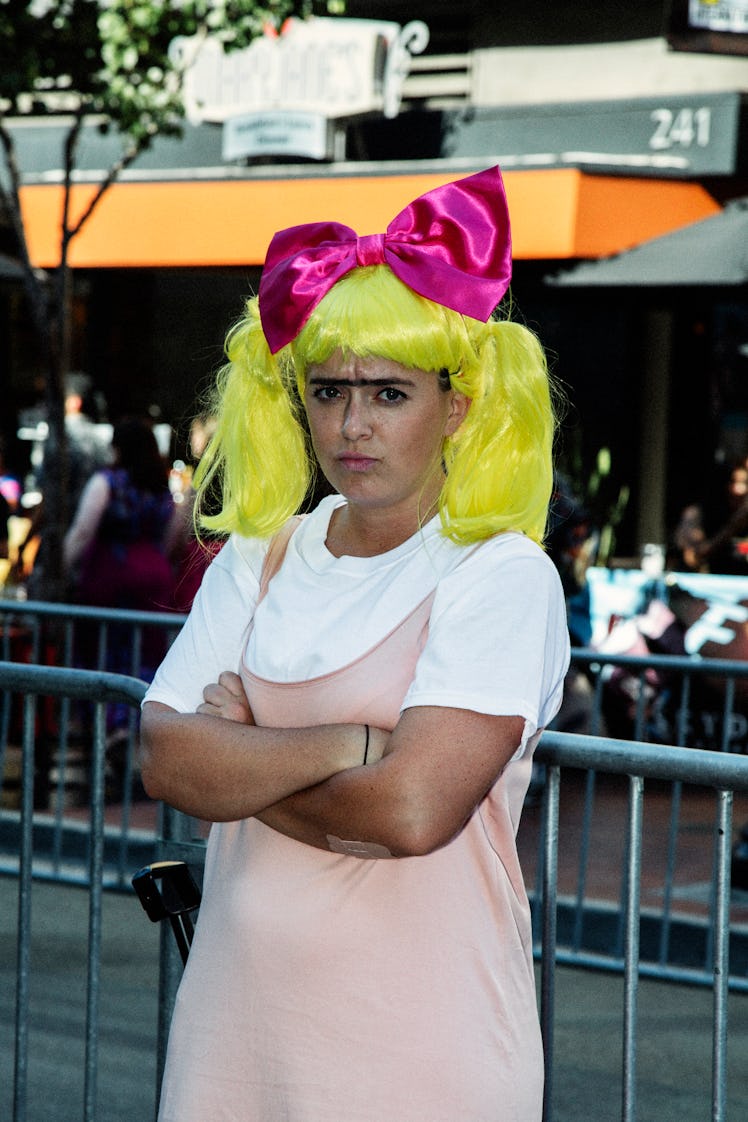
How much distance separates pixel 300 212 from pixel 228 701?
11796mm

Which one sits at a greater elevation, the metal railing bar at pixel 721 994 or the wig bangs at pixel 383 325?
the wig bangs at pixel 383 325

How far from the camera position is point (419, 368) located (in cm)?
235

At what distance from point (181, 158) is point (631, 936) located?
44.0ft

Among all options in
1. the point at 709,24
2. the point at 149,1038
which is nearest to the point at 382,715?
the point at 149,1038

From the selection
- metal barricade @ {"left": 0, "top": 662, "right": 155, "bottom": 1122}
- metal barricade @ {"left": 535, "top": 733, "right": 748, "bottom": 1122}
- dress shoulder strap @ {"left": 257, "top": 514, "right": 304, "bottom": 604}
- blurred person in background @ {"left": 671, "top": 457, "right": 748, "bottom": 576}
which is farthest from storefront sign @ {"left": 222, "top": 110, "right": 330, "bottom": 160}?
dress shoulder strap @ {"left": 257, "top": 514, "right": 304, "bottom": 604}

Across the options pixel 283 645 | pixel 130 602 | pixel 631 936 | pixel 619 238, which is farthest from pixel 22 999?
pixel 619 238

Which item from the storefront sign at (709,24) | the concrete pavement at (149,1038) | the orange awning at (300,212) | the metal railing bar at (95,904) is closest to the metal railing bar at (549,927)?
the metal railing bar at (95,904)

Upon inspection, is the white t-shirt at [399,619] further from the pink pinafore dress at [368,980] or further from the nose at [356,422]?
the nose at [356,422]

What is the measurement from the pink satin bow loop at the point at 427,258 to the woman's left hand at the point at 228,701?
46 cm

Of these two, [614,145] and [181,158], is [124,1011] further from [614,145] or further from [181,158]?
[181,158]

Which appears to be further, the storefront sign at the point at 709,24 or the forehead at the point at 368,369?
the storefront sign at the point at 709,24

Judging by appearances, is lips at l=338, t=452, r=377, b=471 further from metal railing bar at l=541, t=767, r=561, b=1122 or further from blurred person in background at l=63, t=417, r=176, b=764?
blurred person in background at l=63, t=417, r=176, b=764

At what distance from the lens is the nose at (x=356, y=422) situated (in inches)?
91.8

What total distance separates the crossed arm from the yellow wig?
0.94 feet
